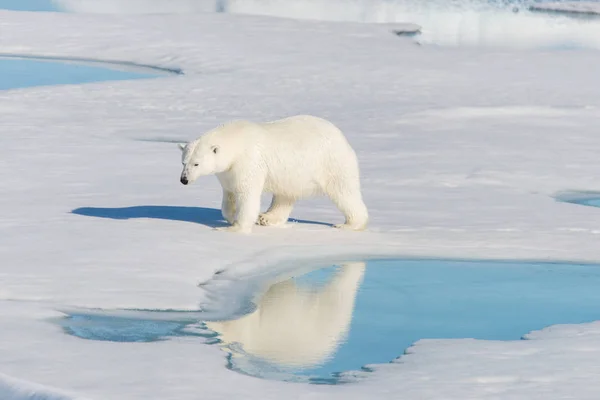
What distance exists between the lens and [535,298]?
600 centimetres

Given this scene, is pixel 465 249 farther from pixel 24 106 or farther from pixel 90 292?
pixel 24 106

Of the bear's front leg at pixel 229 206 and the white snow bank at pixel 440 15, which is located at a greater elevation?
the white snow bank at pixel 440 15

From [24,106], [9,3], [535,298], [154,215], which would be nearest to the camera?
[535,298]

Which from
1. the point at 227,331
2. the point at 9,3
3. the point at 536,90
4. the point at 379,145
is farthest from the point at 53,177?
the point at 9,3

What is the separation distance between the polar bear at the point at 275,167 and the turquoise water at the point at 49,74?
28.8 ft

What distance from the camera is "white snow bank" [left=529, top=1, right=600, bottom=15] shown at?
2722 cm

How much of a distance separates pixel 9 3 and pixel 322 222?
2187 centimetres

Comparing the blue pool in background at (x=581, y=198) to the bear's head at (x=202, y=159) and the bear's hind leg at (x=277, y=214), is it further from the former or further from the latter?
the bear's head at (x=202, y=159)

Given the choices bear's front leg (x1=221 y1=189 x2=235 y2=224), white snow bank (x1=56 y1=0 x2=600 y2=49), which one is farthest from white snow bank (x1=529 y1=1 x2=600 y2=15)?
bear's front leg (x1=221 y1=189 x2=235 y2=224)

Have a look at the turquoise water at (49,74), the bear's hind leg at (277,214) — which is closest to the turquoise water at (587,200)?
the bear's hind leg at (277,214)

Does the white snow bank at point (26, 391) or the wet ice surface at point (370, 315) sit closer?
the white snow bank at point (26, 391)

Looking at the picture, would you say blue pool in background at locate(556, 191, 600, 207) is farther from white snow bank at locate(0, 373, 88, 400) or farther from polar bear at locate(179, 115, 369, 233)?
white snow bank at locate(0, 373, 88, 400)

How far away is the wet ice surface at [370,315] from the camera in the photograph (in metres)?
4.90

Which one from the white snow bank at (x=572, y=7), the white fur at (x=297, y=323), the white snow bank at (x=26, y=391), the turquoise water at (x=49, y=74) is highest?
the white snow bank at (x=572, y=7)
